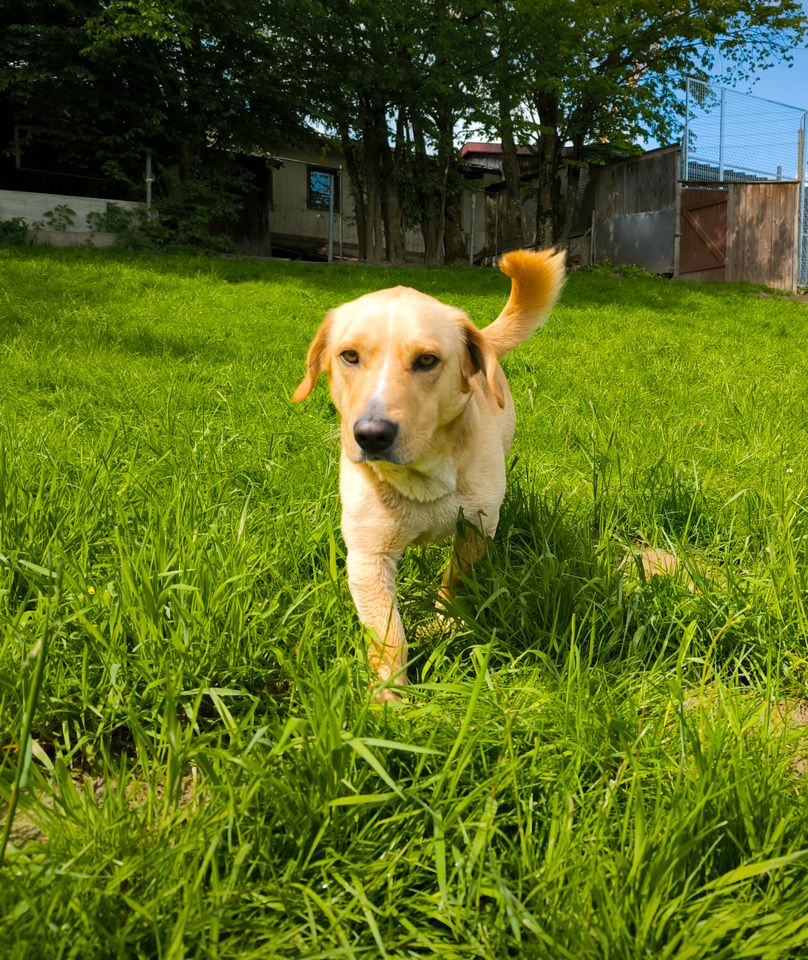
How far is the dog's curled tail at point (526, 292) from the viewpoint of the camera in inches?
114

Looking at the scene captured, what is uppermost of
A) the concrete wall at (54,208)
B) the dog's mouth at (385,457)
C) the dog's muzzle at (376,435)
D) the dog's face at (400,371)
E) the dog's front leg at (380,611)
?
the concrete wall at (54,208)

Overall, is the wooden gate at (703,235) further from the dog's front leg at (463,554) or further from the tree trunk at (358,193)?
the dog's front leg at (463,554)

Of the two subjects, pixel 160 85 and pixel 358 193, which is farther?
pixel 358 193

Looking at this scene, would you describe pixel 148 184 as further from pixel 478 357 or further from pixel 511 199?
pixel 478 357

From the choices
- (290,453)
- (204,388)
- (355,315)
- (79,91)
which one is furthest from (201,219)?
(355,315)

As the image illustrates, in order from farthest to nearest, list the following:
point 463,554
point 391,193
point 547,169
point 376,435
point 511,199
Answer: point 547,169 → point 511,199 → point 391,193 → point 463,554 → point 376,435

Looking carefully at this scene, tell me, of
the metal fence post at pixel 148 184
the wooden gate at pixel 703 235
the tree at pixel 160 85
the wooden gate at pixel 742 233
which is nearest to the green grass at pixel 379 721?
the metal fence post at pixel 148 184

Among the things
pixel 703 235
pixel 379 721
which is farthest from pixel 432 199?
pixel 379 721

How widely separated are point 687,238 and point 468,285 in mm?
11916

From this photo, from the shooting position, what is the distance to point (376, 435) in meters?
1.86

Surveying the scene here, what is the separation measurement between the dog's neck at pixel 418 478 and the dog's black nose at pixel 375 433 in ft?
0.63

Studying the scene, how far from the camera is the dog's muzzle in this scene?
186cm

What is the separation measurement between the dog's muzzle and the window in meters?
27.3

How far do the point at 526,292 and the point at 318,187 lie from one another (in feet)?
87.6
